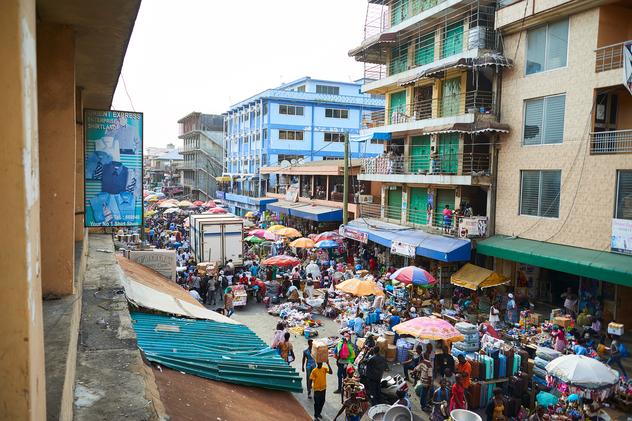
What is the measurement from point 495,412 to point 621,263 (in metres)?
7.41

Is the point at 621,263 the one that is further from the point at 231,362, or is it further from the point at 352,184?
the point at 352,184

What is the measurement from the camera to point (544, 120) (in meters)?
18.1

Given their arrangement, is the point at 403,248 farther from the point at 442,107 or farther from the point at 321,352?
the point at 321,352

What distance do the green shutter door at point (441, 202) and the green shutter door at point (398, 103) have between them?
5702mm

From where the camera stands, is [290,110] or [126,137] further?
[290,110]

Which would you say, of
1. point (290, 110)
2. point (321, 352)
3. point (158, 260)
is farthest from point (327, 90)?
point (321, 352)

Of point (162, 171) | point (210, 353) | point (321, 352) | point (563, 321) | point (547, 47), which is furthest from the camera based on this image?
point (162, 171)

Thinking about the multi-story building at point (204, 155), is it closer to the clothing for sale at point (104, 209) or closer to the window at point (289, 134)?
the window at point (289, 134)

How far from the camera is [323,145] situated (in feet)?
174

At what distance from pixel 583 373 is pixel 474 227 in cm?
1120

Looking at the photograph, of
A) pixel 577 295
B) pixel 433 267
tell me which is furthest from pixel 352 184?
pixel 577 295

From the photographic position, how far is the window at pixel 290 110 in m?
50.8

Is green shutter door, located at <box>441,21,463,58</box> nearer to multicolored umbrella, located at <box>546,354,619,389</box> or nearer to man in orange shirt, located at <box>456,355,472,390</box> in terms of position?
man in orange shirt, located at <box>456,355,472,390</box>

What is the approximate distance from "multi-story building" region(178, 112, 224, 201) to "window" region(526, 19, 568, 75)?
53415 mm
